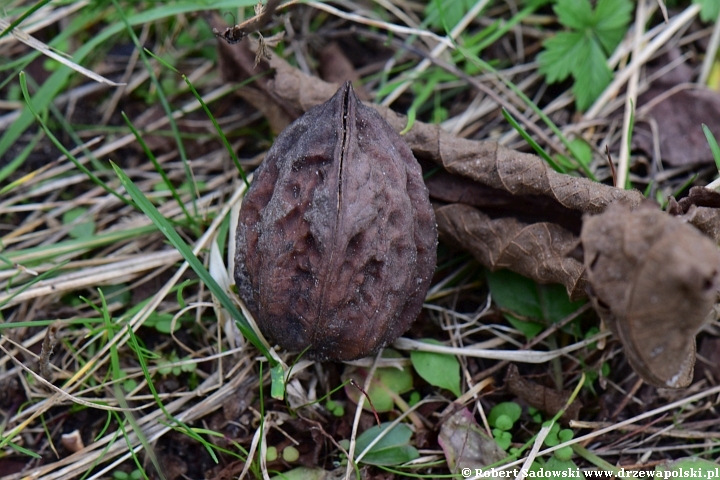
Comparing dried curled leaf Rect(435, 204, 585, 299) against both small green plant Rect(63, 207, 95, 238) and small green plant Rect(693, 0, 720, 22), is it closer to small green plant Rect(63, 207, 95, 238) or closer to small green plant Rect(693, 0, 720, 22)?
small green plant Rect(693, 0, 720, 22)

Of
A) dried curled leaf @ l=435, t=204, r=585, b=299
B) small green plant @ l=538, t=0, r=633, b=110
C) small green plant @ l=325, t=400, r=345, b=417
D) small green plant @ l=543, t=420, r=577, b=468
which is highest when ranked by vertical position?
small green plant @ l=538, t=0, r=633, b=110

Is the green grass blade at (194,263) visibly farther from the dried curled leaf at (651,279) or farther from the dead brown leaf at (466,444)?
the dried curled leaf at (651,279)

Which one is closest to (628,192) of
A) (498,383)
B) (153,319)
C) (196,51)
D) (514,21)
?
(498,383)

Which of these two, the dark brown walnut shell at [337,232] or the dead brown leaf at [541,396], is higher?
the dark brown walnut shell at [337,232]

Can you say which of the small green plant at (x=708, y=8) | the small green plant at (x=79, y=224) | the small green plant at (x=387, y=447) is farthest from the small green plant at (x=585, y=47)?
the small green plant at (x=79, y=224)

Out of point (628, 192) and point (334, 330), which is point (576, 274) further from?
point (334, 330)

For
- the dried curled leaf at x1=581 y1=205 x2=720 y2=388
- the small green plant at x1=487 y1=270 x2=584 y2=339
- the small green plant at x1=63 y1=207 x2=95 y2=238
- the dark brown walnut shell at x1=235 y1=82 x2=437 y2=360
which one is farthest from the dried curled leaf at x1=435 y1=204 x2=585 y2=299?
the small green plant at x1=63 y1=207 x2=95 y2=238

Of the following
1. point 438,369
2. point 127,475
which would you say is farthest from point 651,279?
point 127,475
